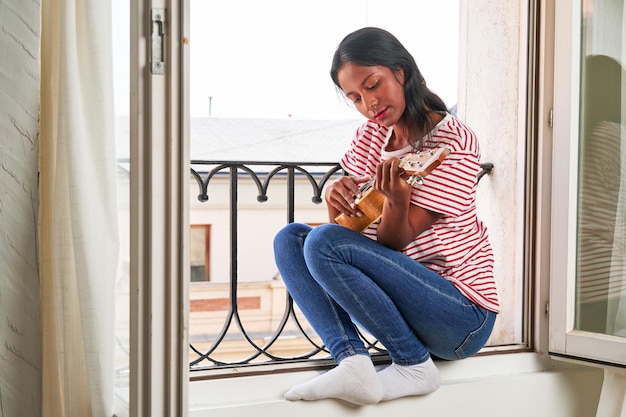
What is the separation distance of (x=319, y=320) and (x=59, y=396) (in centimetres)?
74

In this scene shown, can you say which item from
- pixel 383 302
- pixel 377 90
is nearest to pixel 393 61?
pixel 377 90

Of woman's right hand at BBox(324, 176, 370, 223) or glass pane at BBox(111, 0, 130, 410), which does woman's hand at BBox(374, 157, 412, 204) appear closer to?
woman's right hand at BBox(324, 176, 370, 223)

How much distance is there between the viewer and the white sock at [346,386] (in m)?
1.77

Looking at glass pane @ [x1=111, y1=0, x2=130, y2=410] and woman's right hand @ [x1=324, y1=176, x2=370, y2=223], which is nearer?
glass pane @ [x1=111, y1=0, x2=130, y2=410]

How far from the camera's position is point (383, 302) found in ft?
6.01

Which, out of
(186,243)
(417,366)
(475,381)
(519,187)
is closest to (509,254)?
(519,187)

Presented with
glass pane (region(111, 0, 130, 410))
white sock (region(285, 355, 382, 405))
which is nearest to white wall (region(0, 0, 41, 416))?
glass pane (region(111, 0, 130, 410))

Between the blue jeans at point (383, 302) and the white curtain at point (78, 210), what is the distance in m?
0.62

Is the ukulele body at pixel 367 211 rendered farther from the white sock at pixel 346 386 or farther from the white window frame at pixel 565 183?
the white window frame at pixel 565 183

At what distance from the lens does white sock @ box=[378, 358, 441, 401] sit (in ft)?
6.01

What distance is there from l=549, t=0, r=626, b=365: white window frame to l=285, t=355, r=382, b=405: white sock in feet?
2.12

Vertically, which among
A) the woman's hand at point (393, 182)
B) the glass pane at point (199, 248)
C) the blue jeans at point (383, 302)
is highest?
the woman's hand at point (393, 182)

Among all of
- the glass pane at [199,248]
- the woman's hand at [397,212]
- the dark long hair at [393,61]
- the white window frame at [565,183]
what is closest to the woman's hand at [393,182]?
the woman's hand at [397,212]

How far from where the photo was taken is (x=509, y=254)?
96.7 inches
